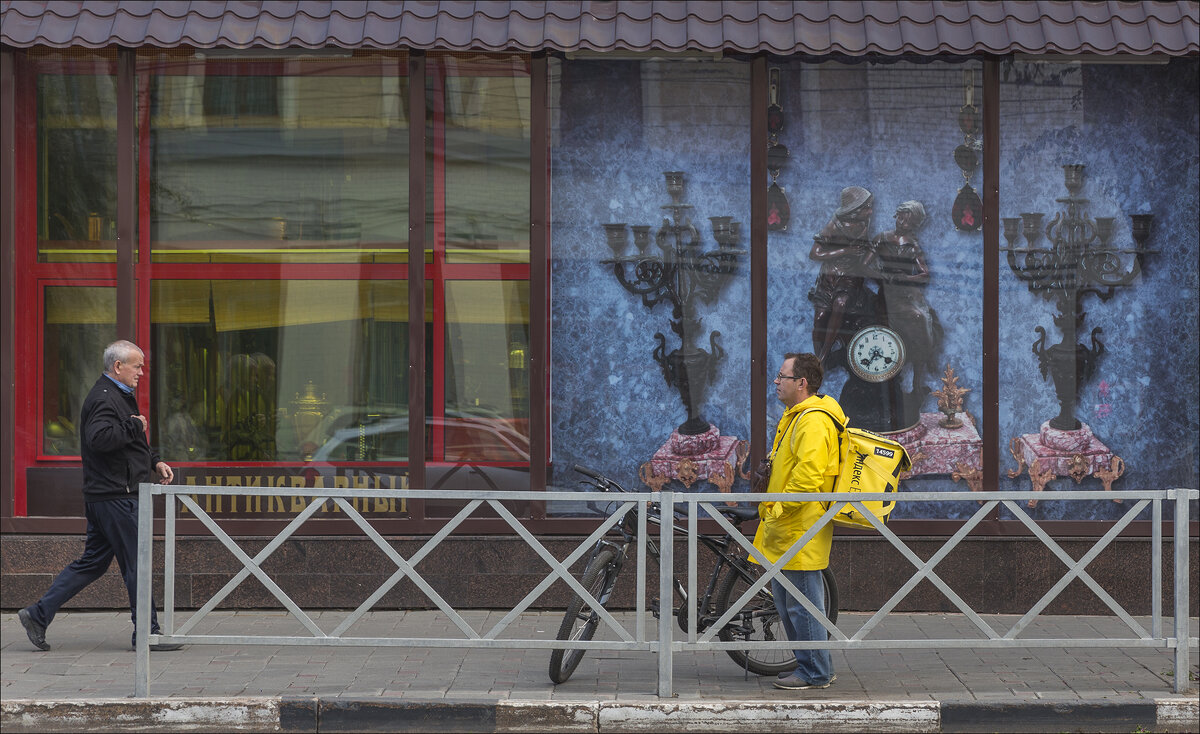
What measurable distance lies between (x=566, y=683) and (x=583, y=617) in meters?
0.37

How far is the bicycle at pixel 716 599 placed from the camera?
652cm

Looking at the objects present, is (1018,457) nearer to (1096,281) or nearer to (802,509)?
(1096,281)

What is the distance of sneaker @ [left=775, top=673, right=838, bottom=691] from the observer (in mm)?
6484

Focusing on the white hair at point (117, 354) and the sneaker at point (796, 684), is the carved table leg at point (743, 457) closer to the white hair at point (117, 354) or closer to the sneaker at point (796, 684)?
the sneaker at point (796, 684)

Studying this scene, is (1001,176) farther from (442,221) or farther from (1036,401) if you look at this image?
(442,221)

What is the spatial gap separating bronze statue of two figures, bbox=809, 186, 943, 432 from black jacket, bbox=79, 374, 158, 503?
4407 mm

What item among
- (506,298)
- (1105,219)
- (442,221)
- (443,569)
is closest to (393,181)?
(442,221)

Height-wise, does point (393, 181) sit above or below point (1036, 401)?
above

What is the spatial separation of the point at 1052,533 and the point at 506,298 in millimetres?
3917

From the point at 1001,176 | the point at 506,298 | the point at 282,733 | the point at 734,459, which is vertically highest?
the point at 1001,176

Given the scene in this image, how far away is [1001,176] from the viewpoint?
8.97m

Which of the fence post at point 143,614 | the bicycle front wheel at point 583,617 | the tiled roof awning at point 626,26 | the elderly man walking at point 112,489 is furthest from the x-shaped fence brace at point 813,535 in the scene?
the tiled roof awning at point 626,26

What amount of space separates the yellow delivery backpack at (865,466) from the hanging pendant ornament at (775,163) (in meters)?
2.72

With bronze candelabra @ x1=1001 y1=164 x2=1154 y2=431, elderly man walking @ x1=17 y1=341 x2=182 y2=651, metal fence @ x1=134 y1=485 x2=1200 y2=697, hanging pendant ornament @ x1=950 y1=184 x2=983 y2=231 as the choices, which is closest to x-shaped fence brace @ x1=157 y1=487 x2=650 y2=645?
metal fence @ x1=134 y1=485 x2=1200 y2=697
